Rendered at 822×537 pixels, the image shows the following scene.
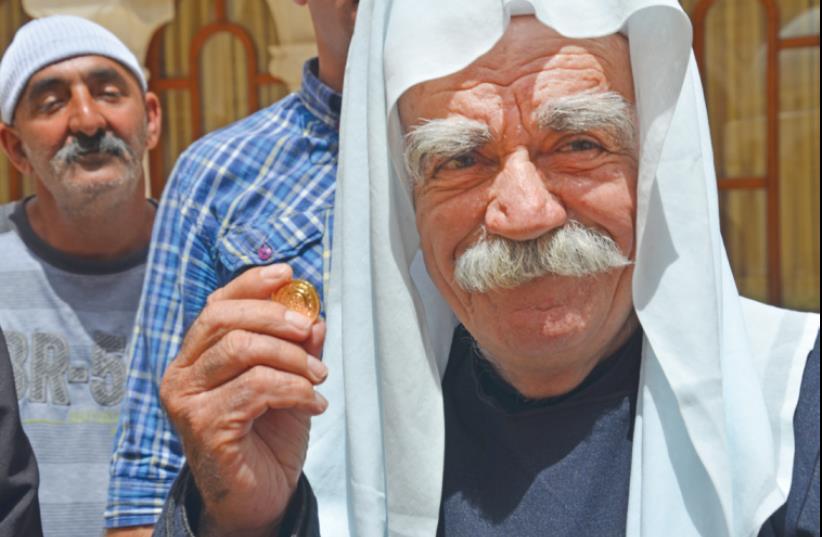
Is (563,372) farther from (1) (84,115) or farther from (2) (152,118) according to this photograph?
(2) (152,118)

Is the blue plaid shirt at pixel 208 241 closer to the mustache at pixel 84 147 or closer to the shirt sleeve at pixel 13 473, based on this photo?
the shirt sleeve at pixel 13 473

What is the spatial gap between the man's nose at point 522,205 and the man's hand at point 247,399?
33 cm

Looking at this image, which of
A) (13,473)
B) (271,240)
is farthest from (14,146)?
(13,473)

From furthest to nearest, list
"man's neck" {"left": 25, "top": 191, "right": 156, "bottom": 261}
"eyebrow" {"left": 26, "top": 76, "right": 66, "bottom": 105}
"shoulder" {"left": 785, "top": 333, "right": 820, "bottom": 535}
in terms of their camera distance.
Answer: "eyebrow" {"left": 26, "top": 76, "right": 66, "bottom": 105} < "man's neck" {"left": 25, "top": 191, "right": 156, "bottom": 261} < "shoulder" {"left": 785, "top": 333, "right": 820, "bottom": 535}

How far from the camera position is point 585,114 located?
1.90 m

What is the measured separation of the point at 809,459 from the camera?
1.85 meters

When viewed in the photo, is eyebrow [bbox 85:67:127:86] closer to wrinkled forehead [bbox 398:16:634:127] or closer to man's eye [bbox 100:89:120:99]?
man's eye [bbox 100:89:120:99]

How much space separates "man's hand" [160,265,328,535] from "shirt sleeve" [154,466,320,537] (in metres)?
0.02

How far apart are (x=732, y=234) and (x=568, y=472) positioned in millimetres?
5496

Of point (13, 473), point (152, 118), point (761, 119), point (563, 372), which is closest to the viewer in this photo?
point (563, 372)

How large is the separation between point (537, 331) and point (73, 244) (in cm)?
221

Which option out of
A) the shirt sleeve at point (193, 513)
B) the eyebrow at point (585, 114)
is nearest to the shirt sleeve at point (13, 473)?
the shirt sleeve at point (193, 513)

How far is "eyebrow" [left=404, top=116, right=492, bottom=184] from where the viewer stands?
76.2 inches

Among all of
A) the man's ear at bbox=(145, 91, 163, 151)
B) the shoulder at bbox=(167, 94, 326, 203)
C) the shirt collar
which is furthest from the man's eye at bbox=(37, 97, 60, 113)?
the shirt collar
